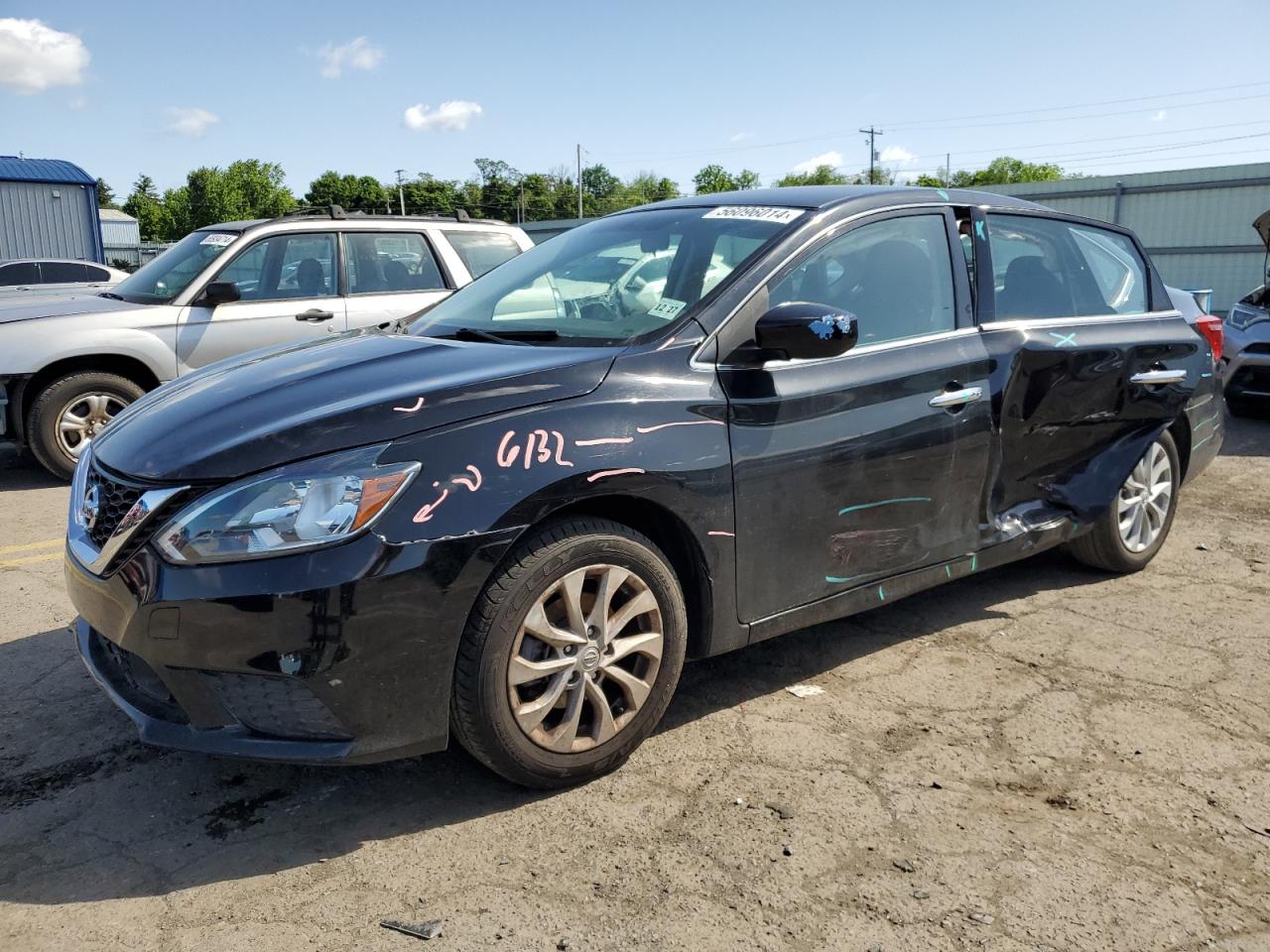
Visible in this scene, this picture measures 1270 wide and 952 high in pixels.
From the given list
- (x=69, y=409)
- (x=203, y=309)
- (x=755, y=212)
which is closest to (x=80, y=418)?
(x=69, y=409)

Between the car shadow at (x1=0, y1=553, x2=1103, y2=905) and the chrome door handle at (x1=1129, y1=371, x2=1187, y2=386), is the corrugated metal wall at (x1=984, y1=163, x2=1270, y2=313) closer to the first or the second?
the chrome door handle at (x1=1129, y1=371, x2=1187, y2=386)

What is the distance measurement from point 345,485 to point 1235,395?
9443 millimetres

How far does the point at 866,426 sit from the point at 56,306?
6164mm

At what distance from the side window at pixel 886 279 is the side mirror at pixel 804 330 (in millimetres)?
243

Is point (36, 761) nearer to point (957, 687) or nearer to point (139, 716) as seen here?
point (139, 716)

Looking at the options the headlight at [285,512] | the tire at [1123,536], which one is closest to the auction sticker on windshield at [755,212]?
the headlight at [285,512]

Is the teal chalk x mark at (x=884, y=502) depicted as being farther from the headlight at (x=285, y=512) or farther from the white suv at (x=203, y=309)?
the white suv at (x=203, y=309)

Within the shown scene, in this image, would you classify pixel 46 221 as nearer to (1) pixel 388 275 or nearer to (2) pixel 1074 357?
(1) pixel 388 275

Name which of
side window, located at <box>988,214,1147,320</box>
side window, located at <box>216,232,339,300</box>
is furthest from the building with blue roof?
side window, located at <box>988,214,1147,320</box>

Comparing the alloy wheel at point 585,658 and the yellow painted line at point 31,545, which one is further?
the yellow painted line at point 31,545

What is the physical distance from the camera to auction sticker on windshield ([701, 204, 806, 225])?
359 cm

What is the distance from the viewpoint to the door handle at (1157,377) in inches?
178

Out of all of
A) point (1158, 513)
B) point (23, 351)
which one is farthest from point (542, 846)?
point (23, 351)

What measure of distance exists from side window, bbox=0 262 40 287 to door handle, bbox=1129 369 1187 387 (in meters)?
16.3
